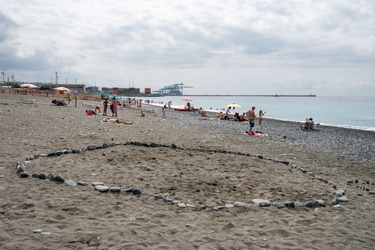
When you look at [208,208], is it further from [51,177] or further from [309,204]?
[51,177]

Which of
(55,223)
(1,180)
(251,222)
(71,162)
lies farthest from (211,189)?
(1,180)

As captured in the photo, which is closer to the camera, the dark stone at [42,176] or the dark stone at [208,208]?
the dark stone at [208,208]

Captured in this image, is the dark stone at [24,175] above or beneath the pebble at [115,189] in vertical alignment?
above

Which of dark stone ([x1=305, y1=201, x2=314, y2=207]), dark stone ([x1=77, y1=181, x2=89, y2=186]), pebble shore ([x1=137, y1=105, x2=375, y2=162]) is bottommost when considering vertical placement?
pebble shore ([x1=137, y1=105, x2=375, y2=162])

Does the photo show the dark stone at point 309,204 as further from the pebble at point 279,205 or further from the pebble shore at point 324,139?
the pebble shore at point 324,139

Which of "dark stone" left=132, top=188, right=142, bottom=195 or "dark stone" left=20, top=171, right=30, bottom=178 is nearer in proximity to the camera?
"dark stone" left=132, top=188, right=142, bottom=195

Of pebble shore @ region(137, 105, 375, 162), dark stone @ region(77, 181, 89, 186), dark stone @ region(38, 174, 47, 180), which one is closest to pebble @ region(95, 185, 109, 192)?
dark stone @ region(77, 181, 89, 186)

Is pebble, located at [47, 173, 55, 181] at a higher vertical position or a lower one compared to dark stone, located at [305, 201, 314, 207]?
higher

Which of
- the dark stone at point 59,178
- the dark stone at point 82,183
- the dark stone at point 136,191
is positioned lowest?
the dark stone at point 136,191

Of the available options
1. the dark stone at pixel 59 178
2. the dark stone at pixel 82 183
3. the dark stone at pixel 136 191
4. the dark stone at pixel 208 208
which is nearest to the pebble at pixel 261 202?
the dark stone at pixel 208 208

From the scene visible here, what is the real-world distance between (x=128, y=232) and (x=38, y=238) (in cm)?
123

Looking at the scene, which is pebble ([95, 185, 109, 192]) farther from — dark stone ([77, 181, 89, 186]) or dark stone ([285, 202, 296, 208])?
dark stone ([285, 202, 296, 208])

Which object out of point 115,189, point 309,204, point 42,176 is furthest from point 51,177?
point 309,204

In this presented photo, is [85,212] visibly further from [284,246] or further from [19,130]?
[19,130]
